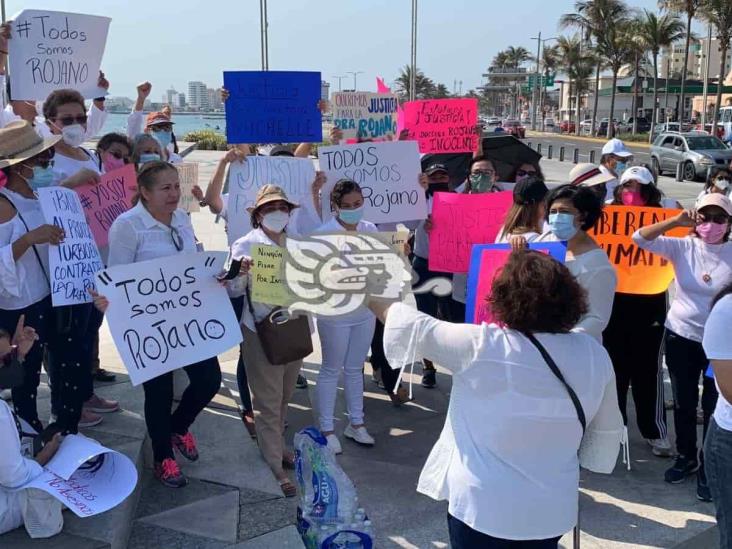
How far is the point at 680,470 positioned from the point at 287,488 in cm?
230

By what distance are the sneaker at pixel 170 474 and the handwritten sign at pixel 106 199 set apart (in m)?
1.48

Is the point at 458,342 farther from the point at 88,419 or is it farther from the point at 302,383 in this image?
the point at 302,383

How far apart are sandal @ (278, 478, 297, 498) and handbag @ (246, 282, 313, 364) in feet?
2.18

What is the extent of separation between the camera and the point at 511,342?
2.24 meters

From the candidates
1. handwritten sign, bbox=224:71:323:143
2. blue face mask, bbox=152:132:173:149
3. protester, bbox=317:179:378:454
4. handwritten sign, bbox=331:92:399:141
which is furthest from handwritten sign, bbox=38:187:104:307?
handwritten sign, bbox=331:92:399:141

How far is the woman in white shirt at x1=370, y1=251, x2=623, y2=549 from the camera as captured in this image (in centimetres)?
222

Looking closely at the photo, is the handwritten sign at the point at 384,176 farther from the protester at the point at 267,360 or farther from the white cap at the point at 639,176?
the white cap at the point at 639,176

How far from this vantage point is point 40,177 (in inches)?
146

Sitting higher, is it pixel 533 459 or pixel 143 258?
pixel 143 258

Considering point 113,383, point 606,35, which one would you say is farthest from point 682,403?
point 606,35

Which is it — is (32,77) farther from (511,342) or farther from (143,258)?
(511,342)

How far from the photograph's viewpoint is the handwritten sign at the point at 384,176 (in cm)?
518

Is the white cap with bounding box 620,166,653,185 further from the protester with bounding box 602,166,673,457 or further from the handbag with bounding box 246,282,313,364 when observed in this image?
the handbag with bounding box 246,282,313,364

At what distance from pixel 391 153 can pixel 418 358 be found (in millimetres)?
3194
